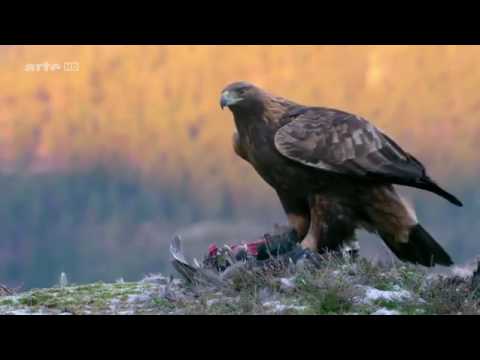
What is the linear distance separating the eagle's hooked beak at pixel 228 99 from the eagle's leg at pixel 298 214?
131cm

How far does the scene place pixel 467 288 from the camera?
338 inches

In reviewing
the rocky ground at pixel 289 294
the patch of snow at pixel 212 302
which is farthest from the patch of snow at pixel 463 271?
the patch of snow at pixel 212 302

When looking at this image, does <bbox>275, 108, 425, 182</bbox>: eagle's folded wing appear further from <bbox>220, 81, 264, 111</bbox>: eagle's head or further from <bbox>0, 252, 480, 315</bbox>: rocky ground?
<bbox>0, 252, 480, 315</bbox>: rocky ground

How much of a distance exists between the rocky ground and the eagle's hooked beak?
6.60ft

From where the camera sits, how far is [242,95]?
33.0ft

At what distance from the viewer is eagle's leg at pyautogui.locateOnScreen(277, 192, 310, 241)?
34.0 feet

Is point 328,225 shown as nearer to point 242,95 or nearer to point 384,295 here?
point 384,295

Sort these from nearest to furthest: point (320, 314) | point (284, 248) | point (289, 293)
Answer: point (320, 314) < point (289, 293) < point (284, 248)

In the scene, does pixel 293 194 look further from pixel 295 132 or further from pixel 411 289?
pixel 411 289

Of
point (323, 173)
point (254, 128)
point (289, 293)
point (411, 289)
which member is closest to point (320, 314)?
point (289, 293)

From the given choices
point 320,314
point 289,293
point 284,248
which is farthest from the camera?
point 284,248

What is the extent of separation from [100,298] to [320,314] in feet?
8.38

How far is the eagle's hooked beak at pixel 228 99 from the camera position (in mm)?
9789

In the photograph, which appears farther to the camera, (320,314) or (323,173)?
(323,173)
